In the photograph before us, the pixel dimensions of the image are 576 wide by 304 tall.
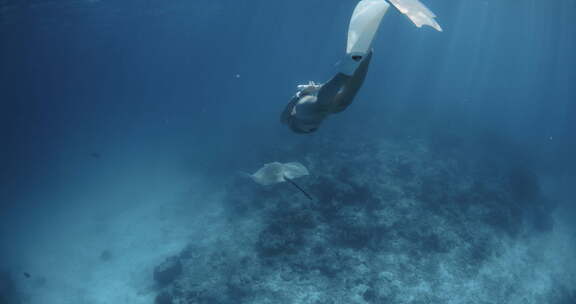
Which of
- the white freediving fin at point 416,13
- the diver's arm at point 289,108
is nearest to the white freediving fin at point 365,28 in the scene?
the white freediving fin at point 416,13

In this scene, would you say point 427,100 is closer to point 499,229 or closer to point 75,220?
point 499,229

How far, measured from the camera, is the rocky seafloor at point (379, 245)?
464 inches

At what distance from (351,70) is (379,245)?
11250 millimetres

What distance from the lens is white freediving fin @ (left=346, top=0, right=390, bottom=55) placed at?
3.01 metres

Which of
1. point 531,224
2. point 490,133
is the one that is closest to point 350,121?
point 490,133

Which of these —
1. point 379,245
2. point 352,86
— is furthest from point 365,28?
point 379,245

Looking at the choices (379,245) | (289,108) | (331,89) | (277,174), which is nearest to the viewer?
(331,89)

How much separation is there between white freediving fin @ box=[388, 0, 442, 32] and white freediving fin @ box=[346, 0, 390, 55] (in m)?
0.54

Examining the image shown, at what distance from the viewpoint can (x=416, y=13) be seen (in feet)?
11.9

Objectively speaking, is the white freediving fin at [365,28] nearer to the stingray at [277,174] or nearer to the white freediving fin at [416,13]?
the white freediving fin at [416,13]

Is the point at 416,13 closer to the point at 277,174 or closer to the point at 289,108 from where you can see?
the point at 289,108

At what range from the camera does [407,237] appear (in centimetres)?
1349

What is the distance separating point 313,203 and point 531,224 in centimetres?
1278

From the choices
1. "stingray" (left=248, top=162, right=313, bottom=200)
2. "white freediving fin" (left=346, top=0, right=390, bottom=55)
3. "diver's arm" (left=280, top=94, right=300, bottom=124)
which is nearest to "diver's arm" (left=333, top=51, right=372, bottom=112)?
"white freediving fin" (left=346, top=0, right=390, bottom=55)
